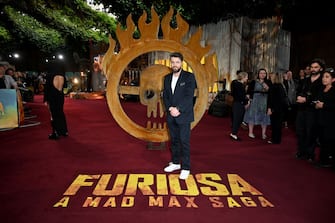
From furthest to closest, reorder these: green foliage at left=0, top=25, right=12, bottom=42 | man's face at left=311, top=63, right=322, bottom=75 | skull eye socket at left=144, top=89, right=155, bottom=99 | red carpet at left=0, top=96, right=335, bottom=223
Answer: green foliage at left=0, top=25, right=12, bottom=42, skull eye socket at left=144, top=89, right=155, bottom=99, man's face at left=311, top=63, right=322, bottom=75, red carpet at left=0, top=96, right=335, bottom=223

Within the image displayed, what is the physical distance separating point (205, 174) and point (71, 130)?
14.5 ft

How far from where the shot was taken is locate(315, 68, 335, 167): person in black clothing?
4.34m

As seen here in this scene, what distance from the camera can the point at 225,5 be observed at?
500 inches

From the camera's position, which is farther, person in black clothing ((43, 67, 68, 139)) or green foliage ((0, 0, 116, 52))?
green foliage ((0, 0, 116, 52))

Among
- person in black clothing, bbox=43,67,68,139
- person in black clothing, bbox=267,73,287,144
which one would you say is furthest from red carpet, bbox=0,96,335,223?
person in black clothing, bbox=43,67,68,139

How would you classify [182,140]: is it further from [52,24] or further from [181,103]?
[52,24]

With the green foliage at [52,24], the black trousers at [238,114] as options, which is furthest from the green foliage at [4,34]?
the black trousers at [238,114]

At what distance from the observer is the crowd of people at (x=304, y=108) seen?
4418 mm

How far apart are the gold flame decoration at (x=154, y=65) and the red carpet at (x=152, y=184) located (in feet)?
2.60

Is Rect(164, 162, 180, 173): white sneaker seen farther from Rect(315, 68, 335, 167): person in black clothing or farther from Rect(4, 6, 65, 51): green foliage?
Rect(4, 6, 65, 51): green foliage

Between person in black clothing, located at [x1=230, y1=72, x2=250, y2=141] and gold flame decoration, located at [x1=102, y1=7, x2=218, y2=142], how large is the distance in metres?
1.36

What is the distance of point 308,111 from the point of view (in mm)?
4734

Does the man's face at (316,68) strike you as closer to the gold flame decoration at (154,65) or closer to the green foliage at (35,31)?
the gold flame decoration at (154,65)

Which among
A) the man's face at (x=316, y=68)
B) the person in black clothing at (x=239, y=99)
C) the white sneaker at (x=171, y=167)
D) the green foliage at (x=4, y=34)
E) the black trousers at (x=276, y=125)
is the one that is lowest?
the white sneaker at (x=171, y=167)
